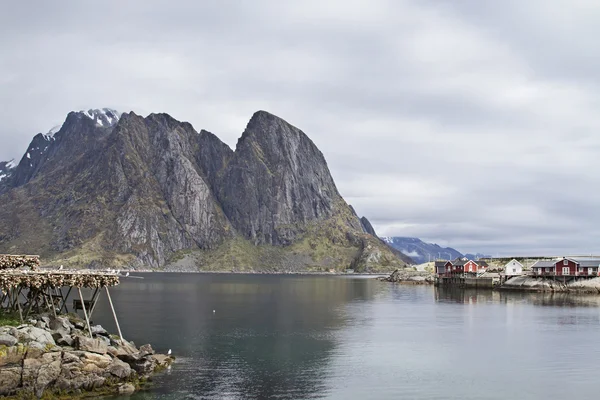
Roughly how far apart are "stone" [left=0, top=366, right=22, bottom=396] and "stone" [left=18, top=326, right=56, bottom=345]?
4051 mm

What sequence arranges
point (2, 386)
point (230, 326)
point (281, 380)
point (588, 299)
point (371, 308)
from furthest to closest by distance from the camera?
point (588, 299), point (371, 308), point (230, 326), point (281, 380), point (2, 386)

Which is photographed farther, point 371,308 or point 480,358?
point 371,308

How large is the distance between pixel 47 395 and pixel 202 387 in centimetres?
1323

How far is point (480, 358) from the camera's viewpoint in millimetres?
67625

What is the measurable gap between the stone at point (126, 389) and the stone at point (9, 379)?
26.1 feet

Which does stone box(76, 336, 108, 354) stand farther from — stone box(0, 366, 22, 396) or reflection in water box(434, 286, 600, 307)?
reflection in water box(434, 286, 600, 307)

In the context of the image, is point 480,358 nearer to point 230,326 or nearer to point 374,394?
point 374,394

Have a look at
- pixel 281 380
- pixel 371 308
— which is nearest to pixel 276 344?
pixel 281 380

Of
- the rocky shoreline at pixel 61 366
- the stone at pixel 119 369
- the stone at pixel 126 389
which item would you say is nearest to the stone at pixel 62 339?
the rocky shoreline at pixel 61 366

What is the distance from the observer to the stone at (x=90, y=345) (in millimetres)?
50594

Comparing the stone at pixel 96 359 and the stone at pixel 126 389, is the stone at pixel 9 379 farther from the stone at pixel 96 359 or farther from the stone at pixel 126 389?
the stone at pixel 126 389

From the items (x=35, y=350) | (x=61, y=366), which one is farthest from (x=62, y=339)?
(x=61, y=366)

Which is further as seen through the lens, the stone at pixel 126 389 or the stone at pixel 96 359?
the stone at pixel 96 359

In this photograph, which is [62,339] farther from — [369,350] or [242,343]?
[369,350]
